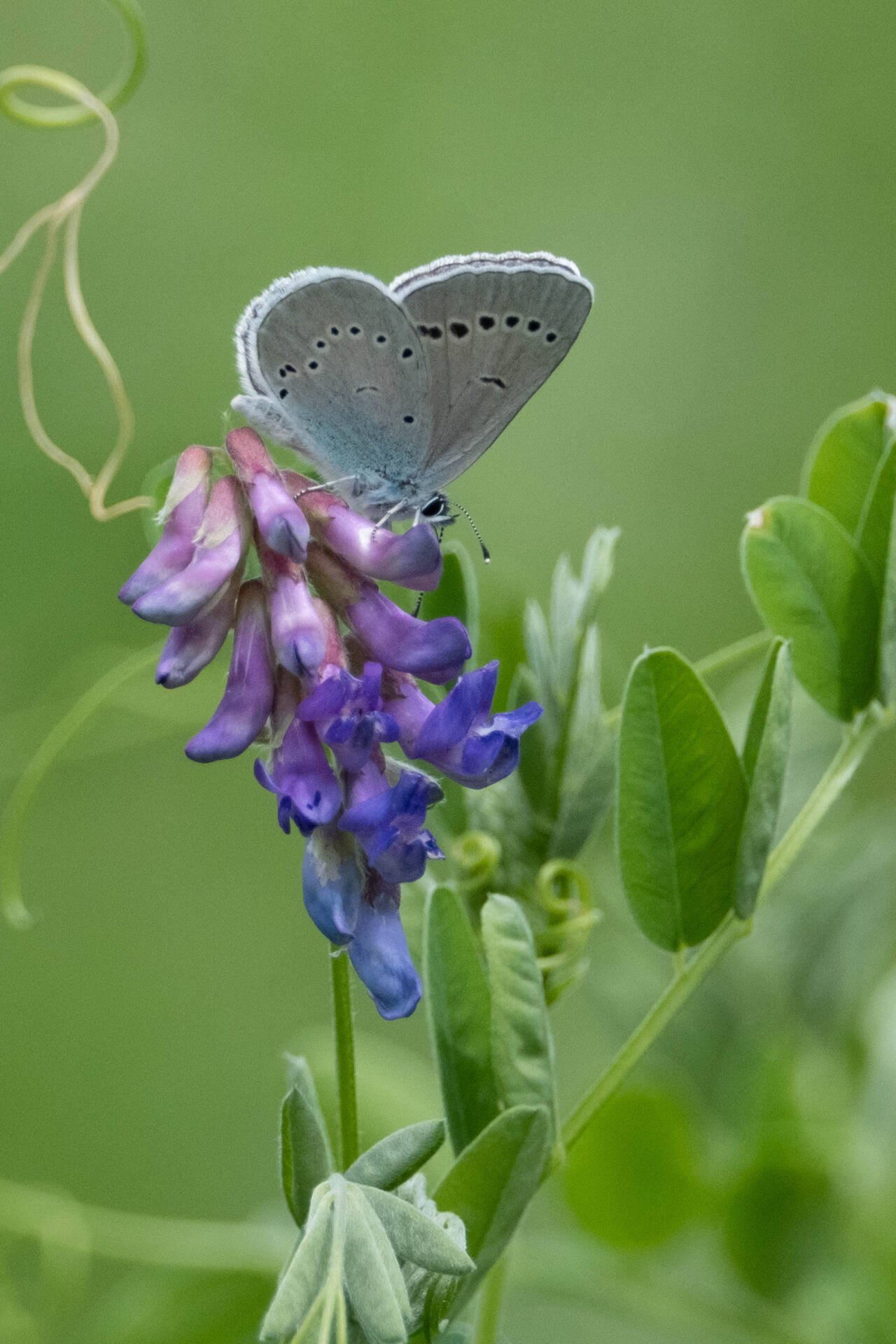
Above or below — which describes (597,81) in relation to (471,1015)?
above

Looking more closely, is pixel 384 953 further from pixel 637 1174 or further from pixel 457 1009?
pixel 637 1174

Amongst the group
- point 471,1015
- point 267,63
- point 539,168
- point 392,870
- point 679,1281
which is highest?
Answer: point 267,63

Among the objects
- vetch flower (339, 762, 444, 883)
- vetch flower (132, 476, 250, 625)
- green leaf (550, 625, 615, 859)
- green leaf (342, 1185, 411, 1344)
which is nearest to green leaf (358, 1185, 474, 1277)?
green leaf (342, 1185, 411, 1344)

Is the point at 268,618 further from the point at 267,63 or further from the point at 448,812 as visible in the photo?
the point at 267,63

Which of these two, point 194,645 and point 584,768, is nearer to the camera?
point 194,645

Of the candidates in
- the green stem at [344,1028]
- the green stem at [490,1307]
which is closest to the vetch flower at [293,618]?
the green stem at [344,1028]

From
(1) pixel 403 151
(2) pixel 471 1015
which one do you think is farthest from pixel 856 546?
(1) pixel 403 151

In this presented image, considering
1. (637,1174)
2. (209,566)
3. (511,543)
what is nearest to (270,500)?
(209,566)
